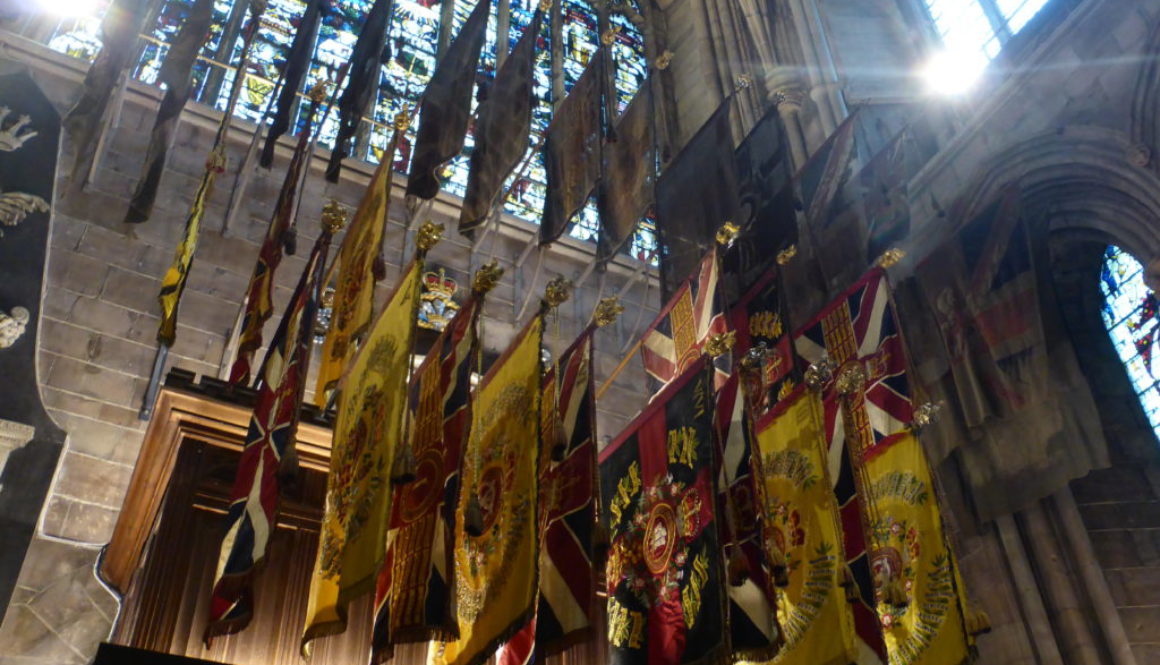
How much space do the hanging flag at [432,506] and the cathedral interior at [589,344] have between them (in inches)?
1.1

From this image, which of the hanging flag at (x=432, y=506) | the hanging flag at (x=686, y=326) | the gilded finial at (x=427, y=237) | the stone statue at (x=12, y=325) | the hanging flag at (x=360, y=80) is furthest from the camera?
the hanging flag at (x=360, y=80)

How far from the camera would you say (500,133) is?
301 inches

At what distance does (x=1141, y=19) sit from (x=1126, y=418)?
3099 mm

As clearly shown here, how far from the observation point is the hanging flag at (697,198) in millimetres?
7430

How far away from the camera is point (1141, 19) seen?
24.1ft

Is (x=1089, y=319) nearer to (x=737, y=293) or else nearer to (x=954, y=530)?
(x=954, y=530)

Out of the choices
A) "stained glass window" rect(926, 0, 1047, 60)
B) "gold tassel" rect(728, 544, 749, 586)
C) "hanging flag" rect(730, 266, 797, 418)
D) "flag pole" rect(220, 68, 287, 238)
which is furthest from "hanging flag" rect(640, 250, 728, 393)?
"stained glass window" rect(926, 0, 1047, 60)

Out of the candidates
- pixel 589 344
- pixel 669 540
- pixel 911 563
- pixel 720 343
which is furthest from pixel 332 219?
pixel 911 563

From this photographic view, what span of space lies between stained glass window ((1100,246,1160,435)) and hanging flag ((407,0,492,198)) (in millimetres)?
5407

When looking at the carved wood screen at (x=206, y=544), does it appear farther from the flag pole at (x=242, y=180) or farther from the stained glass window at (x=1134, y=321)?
the stained glass window at (x=1134, y=321)

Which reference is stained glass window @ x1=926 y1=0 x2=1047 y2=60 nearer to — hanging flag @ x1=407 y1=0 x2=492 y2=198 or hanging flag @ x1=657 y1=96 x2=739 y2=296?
hanging flag @ x1=657 y1=96 x2=739 y2=296

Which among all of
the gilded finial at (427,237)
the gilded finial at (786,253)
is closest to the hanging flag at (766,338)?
the gilded finial at (786,253)

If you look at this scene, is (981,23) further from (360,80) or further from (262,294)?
(262,294)

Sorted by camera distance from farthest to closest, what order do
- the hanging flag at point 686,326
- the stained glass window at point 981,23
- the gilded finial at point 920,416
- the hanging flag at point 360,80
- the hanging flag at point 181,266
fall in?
the stained glass window at point 981,23, the hanging flag at point 360,80, the hanging flag at point 686,326, the gilded finial at point 920,416, the hanging flag at point 181,266
